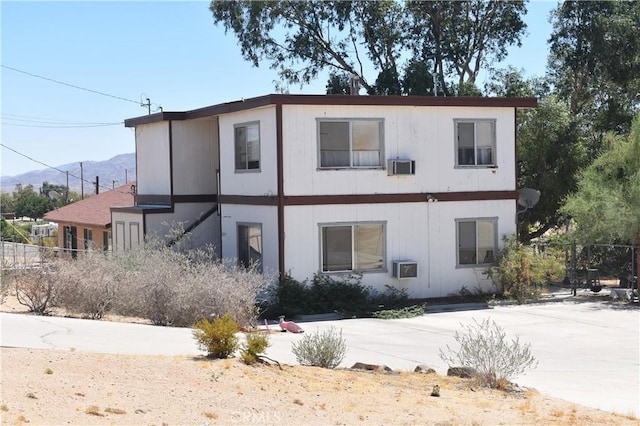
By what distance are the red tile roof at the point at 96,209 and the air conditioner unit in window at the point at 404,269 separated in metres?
13.5

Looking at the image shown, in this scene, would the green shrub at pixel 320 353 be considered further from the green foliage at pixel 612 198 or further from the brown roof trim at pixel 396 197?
the green foliage at pixel 612 198

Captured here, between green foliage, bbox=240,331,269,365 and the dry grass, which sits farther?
green foliage, bbox=240,331,269,365

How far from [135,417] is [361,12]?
1372 inches

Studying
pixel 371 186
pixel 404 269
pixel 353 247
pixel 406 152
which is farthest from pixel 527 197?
pixel 353 247

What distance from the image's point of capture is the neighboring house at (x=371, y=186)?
21.2 metres

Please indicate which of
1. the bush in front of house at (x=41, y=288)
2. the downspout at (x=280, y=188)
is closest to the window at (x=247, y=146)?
the downspout at (x=280, y=188)

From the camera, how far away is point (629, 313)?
20391 millimetres

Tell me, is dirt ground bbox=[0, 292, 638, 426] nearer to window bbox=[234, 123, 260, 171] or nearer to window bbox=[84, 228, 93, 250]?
window bbox=[234, 123, 260, 171]

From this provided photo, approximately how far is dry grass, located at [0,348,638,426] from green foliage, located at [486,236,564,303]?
36.9ft

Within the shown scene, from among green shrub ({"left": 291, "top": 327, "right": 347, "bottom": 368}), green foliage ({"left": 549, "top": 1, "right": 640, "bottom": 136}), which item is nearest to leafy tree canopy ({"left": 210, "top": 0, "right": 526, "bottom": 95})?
green foliage ({"left": 549, "top": 1, "right": 640, "bottom": 136})

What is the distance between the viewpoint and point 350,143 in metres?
21.7

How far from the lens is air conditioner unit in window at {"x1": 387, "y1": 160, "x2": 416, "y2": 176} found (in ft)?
71.8

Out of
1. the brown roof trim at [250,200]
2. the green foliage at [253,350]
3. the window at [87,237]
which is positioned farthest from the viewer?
the window at [87,237]

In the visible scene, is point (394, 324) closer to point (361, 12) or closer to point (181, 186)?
point (181, 186)
